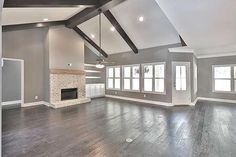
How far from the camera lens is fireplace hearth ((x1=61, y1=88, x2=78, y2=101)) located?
773cm

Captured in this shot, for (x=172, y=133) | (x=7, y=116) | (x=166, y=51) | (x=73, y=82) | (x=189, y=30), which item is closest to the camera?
(x=172, y=133)

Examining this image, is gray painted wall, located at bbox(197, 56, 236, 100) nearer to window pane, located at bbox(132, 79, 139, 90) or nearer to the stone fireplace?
window pane, located at bbox(132, 79, 139, 90)

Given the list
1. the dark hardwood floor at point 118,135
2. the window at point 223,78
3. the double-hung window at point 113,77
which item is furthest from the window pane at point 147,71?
the window at point 223,78

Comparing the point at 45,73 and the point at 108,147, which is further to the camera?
the point at 45,73

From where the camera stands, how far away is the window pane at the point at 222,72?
8047 millimetres

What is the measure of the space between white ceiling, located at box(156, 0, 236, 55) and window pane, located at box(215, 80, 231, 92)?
3235 mm

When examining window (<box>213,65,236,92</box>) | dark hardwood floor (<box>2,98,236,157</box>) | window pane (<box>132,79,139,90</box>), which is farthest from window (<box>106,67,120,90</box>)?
window (<box>213,65,236,92</box>)

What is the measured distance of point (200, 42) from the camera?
5.87 meters

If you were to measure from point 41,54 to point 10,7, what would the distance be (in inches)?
150

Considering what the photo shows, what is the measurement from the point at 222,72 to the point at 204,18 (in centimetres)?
541

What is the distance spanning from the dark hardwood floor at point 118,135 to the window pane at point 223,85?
11.9 feet

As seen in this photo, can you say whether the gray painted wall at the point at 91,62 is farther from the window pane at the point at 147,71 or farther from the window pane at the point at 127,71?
the window pane at the point at 147,71

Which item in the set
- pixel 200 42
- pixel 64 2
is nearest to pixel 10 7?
pixel 64 2

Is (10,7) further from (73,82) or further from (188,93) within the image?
(188,93)
